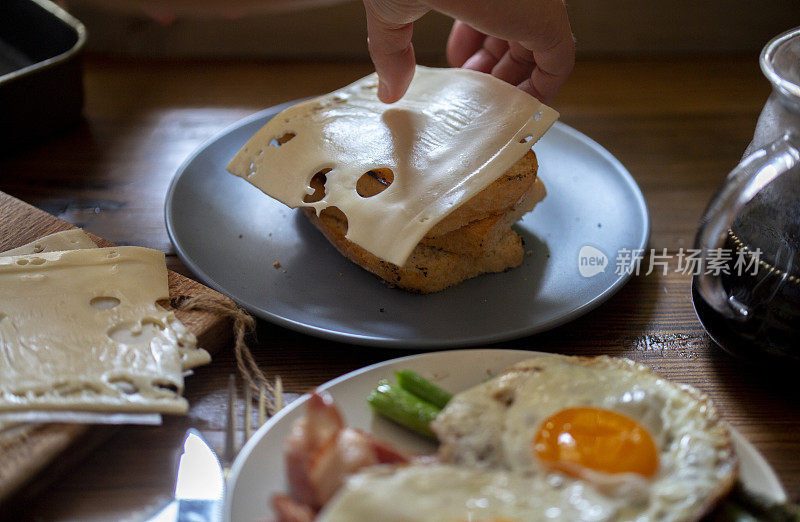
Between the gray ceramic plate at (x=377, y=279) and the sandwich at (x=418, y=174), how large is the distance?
7 centimetres

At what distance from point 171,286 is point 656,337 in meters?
1.11

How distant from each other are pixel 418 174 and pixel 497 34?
0.43 m

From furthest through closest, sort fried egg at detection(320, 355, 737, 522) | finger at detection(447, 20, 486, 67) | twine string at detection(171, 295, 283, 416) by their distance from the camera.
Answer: finger at detection(447, 20, 486, 67) → twine string at detection(171, 295, 283, 416) → fried egg at detection(320, 355, 737, 522)

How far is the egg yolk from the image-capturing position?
3.46 ft

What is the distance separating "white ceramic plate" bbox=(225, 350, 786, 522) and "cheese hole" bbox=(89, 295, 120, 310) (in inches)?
19.8

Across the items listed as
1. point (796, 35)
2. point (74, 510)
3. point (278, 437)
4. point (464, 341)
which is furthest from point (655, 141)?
point (74, 510)

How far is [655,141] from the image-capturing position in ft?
8.25

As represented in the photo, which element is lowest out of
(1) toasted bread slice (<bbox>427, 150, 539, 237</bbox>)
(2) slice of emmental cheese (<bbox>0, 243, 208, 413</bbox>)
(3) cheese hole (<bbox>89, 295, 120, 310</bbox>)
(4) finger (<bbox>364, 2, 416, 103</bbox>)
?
(3) cheese hole (<bbox>89, 295, 120, 310</bbox>)

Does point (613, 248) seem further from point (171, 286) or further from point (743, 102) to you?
point (743, 102)

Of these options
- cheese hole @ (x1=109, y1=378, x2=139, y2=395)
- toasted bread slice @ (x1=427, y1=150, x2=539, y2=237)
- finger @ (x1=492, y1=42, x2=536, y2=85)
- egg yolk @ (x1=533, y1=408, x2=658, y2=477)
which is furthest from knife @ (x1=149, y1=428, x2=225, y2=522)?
finger @ (x1=492, y1=42, x2=536, y2=85)

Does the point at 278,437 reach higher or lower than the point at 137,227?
higher

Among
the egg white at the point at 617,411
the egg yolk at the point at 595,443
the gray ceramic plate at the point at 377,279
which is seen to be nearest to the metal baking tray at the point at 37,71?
the gray ceramic plate at the point at 377,279

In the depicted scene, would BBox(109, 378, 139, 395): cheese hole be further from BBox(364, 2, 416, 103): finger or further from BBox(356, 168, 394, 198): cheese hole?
BBox(364, 2, 416, 103): finger

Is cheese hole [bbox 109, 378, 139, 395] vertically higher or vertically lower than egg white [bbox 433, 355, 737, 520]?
lower
